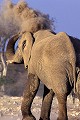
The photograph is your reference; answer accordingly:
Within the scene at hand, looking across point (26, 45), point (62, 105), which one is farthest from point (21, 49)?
point (62, 105)

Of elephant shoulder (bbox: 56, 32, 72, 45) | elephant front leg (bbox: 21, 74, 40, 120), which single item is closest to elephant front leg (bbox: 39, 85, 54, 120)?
elephant front leg (bbox: 21, 74, 40, 120)

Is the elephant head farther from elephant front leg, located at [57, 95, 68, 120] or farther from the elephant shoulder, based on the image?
elephant front leg, located at [57, 95, 68, 120]

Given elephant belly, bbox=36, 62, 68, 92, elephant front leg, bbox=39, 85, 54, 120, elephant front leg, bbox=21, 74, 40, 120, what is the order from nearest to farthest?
elephant belly, bbox=36, 62, 68, 92 < elephant front leg, bbox=21, 74, 40, 120 < elephant front leg, bbox=39, 85, 54, 120

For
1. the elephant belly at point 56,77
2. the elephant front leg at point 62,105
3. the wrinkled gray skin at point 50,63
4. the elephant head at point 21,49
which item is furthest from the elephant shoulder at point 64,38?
the elephant head at point 21,49

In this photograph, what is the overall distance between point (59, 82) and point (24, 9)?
6.85 ft

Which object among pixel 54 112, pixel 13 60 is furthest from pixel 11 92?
pixel 13 60

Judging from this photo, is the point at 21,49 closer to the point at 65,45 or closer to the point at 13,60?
the point at 13,60

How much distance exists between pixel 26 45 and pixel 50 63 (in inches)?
43.4

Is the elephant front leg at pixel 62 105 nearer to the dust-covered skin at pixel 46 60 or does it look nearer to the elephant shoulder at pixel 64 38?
the dust-covered skin at pixel 46 60

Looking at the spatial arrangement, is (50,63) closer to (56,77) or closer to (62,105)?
(56,77)

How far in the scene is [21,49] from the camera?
8.46 meters

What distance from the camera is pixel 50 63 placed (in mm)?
7262

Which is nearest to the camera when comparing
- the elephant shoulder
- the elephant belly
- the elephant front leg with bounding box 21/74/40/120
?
the elephant belly

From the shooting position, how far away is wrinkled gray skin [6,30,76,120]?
7.07 meters
